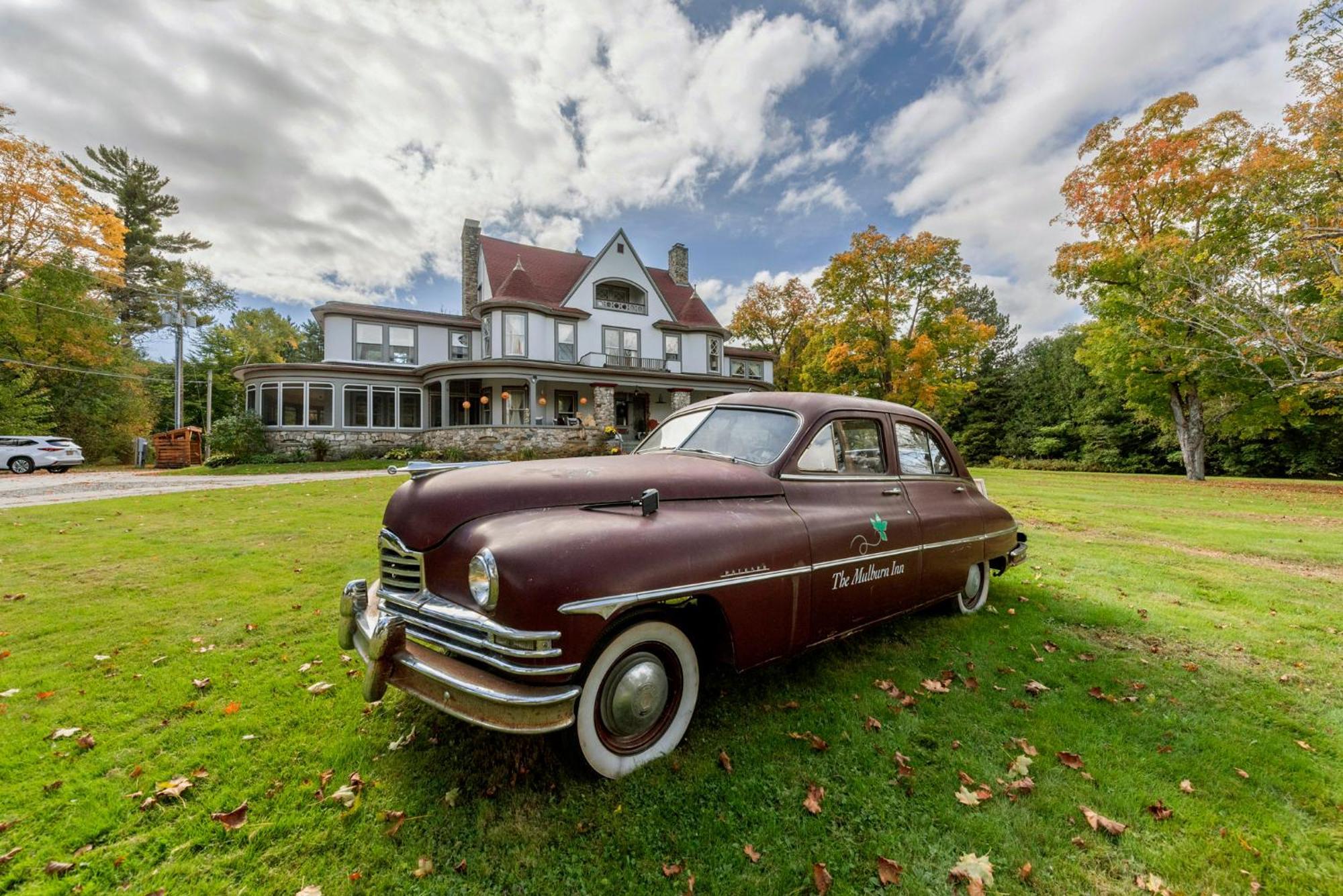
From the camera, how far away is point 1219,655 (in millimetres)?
3945

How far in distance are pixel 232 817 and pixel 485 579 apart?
150cm

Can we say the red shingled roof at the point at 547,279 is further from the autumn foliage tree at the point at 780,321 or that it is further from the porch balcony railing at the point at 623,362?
the autumn foliage tree at the point at 780,321

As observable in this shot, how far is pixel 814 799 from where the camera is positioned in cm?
239

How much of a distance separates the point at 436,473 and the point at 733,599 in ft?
6.10

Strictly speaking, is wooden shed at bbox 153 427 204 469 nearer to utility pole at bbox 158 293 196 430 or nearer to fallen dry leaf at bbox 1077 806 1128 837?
utility pole at bbox 158 293 196 430

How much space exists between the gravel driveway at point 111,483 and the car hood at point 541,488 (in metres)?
12.6

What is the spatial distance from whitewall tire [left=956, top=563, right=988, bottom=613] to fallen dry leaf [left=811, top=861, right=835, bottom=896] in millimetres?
3330

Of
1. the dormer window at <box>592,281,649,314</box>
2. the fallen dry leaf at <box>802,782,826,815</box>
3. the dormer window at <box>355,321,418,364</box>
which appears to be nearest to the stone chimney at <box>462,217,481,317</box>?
the dormer window at <box>355,321,418,364</box>

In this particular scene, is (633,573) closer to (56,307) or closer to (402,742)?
(402,742)

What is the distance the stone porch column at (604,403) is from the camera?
2350cm

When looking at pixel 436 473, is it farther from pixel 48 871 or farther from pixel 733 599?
pixel 48 871

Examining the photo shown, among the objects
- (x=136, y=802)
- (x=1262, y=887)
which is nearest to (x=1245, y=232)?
(x=1262, y=887)

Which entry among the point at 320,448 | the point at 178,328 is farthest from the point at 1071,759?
the point at 178,328

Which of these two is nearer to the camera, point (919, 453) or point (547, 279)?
point (919, 453)
